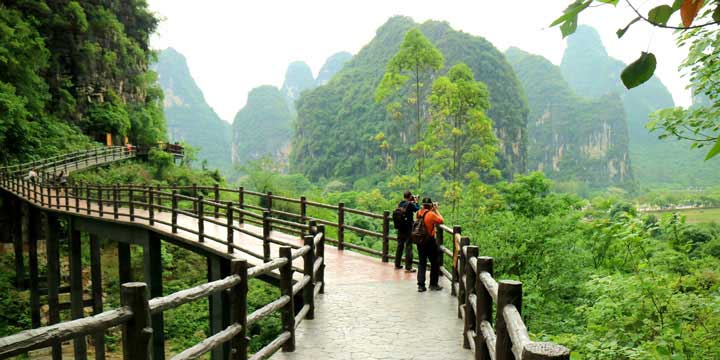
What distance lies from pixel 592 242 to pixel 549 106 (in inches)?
→ 4242

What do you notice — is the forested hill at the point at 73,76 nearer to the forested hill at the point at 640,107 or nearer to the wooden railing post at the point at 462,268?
the wooden railing post at the point at 462,268

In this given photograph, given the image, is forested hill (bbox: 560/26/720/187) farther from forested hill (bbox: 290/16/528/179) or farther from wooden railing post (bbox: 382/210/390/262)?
wooden railing post (bbox: 382/210/390/262)

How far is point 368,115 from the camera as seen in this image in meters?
76.1

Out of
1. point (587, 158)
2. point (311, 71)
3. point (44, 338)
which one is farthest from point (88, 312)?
point (311, 71)

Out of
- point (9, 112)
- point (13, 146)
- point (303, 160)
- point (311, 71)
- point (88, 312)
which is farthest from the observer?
point (311, 71)

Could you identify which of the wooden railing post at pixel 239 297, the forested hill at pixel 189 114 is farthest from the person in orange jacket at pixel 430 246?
the forested hill at pixel 189 114

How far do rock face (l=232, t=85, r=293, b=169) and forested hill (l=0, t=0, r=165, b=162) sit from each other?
273ft

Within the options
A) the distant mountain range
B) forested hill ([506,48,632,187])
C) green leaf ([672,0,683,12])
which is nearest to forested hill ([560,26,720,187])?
the distant mountain range

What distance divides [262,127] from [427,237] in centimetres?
12743

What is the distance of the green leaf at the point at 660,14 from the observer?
1.08 metres

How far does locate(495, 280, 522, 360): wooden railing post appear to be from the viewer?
122 inches

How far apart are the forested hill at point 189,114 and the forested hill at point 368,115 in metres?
58.8

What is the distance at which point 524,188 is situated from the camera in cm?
1661

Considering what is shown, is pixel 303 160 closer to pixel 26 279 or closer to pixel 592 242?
pixel 26 279
